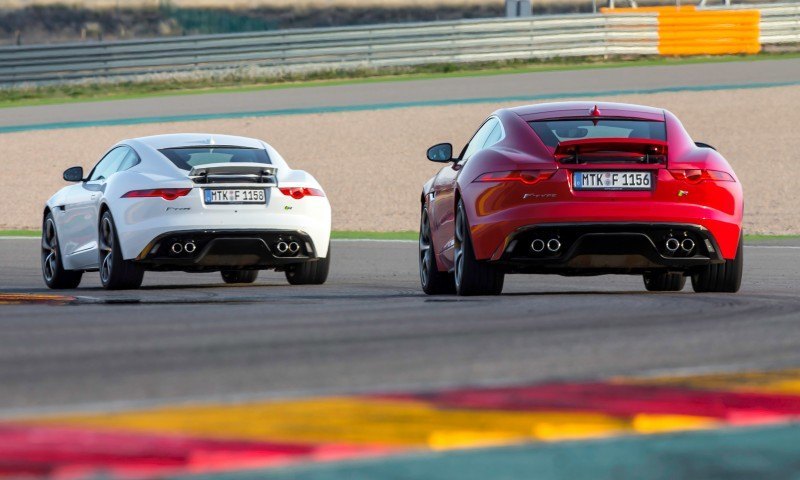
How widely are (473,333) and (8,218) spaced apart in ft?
55.9

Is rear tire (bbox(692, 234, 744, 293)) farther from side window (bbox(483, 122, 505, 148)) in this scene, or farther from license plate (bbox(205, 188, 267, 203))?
license plate (bbox(205, 188, 267, 203))

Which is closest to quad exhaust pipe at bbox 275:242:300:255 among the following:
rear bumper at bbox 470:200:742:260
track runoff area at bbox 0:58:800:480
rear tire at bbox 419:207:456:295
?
rear tire at bbox 419:207:456:295

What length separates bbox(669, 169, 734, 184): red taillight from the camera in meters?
10.3

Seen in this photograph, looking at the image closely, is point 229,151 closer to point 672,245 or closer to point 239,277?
point 239,277

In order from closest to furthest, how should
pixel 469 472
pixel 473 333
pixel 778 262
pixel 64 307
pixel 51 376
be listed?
pixel 469 472 → pixel 51 376 → pixel 473 333 → pixel 64 307 → pixel 778 262

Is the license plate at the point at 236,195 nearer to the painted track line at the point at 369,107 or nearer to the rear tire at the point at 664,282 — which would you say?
the rear tire at the point at 664,282

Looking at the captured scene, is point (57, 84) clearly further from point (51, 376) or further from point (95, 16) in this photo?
point (51, 376)

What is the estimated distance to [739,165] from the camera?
2467cm

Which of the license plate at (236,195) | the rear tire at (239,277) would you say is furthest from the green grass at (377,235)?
the license plate at (236,195)

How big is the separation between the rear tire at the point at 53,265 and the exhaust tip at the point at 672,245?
5610mm

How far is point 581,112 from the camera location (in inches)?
433

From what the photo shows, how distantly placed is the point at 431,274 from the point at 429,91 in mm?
21381

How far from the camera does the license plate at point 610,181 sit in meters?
10.2

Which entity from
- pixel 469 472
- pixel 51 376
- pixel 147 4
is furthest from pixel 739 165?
pixel 147 4
